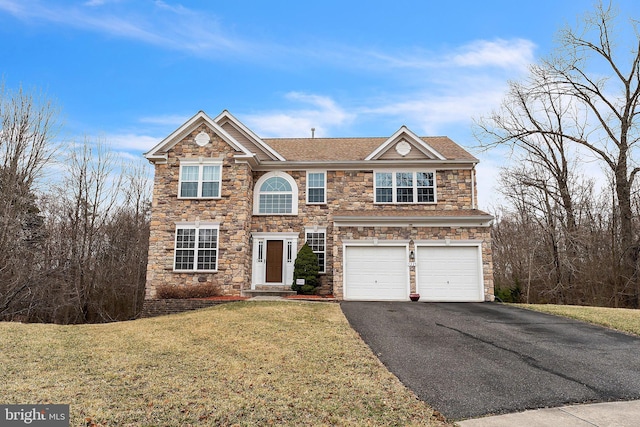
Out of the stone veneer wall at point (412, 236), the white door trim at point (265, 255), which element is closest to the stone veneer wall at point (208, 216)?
the white door trim at point (265, 255)

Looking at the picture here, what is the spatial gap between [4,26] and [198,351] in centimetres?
1225

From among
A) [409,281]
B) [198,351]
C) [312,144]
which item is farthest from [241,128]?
[198,351]

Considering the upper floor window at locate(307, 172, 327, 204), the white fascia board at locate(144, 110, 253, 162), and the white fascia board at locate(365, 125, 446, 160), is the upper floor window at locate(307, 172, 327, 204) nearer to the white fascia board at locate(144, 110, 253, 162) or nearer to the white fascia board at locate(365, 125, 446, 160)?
the white fascia board at locate(365, 125, 446, 160)

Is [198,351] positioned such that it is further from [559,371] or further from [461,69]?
[461,69]

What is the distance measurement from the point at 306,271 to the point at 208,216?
15.0ft

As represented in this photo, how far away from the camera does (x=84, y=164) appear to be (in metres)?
23.0

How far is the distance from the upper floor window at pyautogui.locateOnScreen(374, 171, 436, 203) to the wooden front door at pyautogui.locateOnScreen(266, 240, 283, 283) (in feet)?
15.4

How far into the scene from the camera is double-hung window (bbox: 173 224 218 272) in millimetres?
16062

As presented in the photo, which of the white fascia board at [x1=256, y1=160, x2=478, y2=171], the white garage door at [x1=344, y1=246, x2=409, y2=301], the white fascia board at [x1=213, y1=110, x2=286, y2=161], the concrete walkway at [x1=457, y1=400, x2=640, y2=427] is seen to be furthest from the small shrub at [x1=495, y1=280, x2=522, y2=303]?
the concrete walkway at [x1=457, y1=400, x2=640, y2=427]

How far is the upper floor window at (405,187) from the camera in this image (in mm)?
17266

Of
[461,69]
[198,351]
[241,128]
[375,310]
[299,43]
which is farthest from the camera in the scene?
[241,128]

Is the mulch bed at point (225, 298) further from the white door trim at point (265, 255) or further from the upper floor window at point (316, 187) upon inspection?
the upper floor window at point (316, 187)

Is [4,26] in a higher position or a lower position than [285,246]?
higher

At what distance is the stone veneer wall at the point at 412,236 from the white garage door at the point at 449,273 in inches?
12.3
